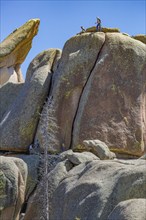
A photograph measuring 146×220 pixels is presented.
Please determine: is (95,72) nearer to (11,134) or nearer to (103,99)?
(103,99)

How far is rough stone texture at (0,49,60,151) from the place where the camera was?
66.3 feet

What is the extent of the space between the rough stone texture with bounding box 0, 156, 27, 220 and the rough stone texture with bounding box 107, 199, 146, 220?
3.60 m

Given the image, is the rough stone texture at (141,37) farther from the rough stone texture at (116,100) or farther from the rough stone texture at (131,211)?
the rough stone texture at (131,211)

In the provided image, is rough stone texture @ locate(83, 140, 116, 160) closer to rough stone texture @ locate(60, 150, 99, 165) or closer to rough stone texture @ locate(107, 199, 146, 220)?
rough stone texture @ locate(60, 150, 99, 165)

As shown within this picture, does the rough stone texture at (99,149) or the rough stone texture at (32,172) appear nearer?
the rough stone texture at (99,149)

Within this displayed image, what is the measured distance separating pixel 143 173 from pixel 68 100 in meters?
9.61

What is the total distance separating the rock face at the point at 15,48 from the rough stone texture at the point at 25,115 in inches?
141

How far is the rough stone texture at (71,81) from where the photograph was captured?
19938mm

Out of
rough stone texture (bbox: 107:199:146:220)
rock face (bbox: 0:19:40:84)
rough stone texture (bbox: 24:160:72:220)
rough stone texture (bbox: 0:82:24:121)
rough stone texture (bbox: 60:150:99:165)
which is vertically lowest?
rough stone texture (bbox: 24:160:72:220)

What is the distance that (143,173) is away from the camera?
10688 millimetres

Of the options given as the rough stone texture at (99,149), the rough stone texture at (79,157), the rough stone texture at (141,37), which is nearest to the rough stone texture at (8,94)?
the rough stone texture at (141,37)

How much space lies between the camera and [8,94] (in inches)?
896

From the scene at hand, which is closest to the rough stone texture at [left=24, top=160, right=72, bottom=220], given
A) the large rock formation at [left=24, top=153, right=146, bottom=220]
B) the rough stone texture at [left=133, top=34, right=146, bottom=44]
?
the large rock formation at [left=24, top=153, right=146, bottom=220]

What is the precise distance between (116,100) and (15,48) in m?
6.45
